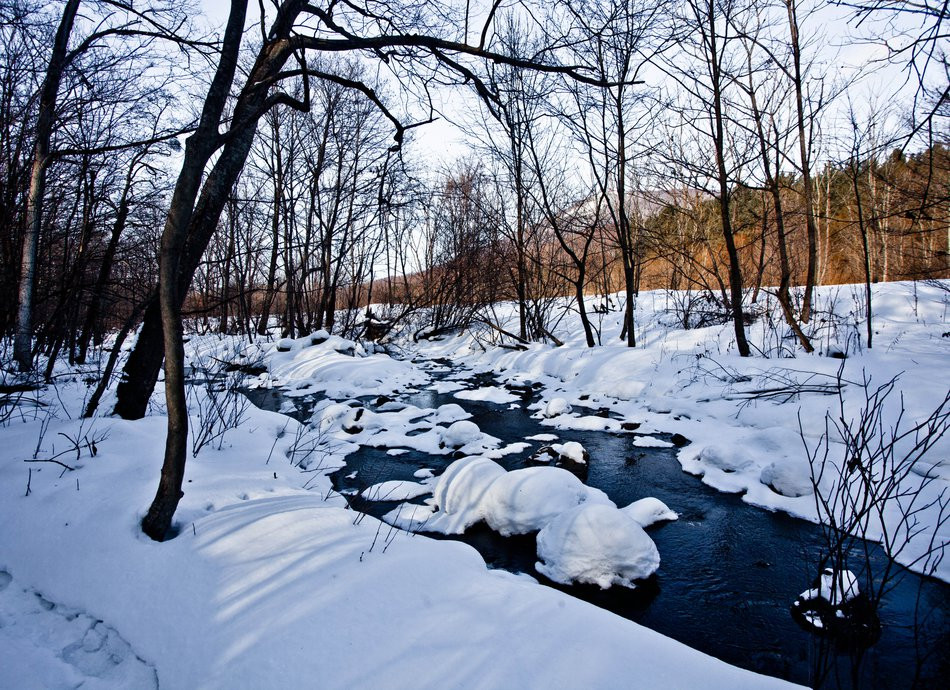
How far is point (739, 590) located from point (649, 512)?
0.90 meters

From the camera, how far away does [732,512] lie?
12.1 feet

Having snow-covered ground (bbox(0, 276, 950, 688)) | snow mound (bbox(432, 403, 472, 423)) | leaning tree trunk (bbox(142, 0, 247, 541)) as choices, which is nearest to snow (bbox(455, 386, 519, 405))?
snow mound (bbox(432, 403, 472, 423))

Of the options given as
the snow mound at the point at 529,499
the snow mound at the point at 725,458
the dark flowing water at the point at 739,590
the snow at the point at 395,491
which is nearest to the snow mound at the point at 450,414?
the dark flowing water at the point at 739,590

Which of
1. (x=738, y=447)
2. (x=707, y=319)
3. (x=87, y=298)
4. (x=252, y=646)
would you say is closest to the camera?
(x=252, y=646)

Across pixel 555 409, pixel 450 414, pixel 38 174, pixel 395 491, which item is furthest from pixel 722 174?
pixel 38 174

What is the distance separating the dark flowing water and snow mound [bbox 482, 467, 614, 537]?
0.11m

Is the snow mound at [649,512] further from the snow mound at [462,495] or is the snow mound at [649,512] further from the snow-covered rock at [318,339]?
the snow-covered rock at [318,339]

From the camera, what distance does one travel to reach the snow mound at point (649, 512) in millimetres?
3564

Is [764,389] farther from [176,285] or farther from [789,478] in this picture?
[176,285]

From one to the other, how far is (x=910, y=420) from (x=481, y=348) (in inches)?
381

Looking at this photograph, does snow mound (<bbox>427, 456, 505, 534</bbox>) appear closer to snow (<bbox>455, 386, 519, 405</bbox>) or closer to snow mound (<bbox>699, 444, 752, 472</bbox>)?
snow mound (<bbox>699, 444, 752, 472</bbox>)

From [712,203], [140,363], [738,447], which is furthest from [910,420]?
[712,203]

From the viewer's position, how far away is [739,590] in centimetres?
275

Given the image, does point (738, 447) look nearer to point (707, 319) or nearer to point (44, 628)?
point (44, 628)
